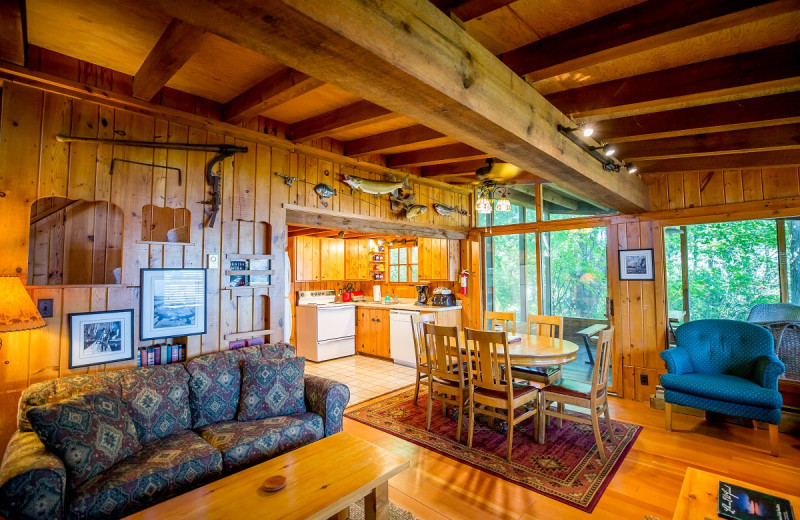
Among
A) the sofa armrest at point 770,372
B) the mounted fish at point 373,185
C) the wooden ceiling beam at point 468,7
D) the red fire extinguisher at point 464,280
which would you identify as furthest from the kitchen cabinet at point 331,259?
the sofa armrest at point 770,372

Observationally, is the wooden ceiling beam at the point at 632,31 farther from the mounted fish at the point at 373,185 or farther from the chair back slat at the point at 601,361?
the mounted fish at the point at 373,185

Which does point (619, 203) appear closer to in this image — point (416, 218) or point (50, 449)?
point (416, 218)

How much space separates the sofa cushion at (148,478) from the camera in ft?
6.03

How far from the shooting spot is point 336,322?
6.44 metres

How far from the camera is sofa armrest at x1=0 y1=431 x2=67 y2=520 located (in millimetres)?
1641

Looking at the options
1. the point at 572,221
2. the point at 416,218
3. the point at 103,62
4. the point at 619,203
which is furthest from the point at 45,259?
the point at 572,221

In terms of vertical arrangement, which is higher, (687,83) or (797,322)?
(687,83)

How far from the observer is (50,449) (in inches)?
75.2

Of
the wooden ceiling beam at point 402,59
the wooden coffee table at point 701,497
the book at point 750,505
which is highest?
the wooden ceiling beam at point 402,59

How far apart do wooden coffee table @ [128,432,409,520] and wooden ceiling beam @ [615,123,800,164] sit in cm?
323

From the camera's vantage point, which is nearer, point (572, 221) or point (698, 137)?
point (698, 137)

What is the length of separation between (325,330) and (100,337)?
151 inches

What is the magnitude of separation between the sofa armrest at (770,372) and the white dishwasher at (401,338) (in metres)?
3.82

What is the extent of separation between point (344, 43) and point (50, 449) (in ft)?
7.72
